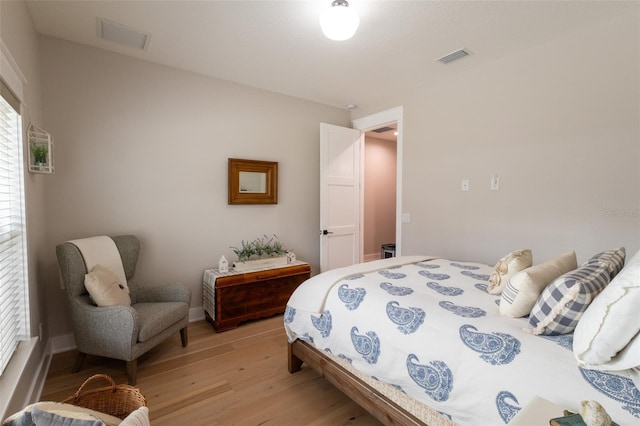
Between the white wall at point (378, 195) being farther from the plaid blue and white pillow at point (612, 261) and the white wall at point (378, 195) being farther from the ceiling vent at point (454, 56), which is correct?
the plaid blue and white pillow at point (612, 261)

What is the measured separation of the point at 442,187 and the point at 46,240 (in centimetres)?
377

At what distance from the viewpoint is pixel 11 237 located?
5.74 feet

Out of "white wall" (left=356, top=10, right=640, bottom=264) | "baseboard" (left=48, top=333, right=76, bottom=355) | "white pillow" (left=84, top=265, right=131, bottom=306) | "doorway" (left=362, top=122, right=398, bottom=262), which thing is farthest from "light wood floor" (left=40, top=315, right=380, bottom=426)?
"doorway" (left=362, top=122, right=398, bottom=262)

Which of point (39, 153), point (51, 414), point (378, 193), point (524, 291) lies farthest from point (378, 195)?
point (51, 414)

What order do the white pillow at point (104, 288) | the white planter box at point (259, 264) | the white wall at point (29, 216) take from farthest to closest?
1. the white planter box at point (259, 264)
2. the white pillow at point (104, 288)
3. the white wall at point (29, 216)

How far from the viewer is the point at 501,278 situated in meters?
1.79

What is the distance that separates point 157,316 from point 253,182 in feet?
5.86

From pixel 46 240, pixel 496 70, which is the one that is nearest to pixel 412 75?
pixel 496 70

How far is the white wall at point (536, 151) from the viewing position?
88.4 inches

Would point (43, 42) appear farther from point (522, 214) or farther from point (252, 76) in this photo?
point (522, 214)

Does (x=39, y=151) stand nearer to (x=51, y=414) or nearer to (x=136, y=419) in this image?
(x=51, y=414)

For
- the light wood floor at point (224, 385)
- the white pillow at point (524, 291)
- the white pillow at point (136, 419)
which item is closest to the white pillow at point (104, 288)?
the light wood floor at point (224, 385)

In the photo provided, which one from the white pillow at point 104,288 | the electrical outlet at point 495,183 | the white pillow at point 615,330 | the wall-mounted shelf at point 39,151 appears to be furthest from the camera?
the electrical outlet at point 495,183

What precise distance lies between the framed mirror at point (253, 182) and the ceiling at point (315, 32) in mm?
958
